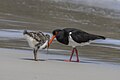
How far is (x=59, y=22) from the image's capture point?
57.6ft

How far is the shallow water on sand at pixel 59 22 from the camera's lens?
11.7 m

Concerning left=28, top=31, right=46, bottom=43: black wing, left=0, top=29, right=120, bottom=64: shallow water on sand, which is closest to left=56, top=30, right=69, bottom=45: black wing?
left=0, top=29, right=120, bottom=64: shallow water on sand

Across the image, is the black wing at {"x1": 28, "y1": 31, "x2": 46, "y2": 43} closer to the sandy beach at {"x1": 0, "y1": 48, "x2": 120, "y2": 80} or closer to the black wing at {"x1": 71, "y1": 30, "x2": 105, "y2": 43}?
the sandy beach at {"x1": 0, "y1": 48, "x2": 120, "y2": 80}

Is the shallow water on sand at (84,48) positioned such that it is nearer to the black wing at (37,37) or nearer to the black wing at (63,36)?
the black wing at (63,36)

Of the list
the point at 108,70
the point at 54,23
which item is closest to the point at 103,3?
the point at 54,23

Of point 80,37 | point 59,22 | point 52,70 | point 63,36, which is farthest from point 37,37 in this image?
point 59,22

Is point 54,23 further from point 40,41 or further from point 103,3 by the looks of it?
point 103,3

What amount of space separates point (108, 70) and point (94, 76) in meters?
0.96

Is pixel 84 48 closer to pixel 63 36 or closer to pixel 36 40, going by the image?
pixel 63 36

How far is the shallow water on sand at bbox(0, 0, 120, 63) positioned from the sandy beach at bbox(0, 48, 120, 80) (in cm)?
138

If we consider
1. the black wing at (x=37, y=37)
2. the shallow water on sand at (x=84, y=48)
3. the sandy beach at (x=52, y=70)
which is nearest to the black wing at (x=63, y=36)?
the shallow water on sand at (x=84, y=48)

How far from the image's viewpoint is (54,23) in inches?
676

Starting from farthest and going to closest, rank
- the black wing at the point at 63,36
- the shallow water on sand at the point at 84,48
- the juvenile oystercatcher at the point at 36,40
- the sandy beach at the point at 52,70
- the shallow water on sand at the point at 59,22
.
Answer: the shallow water on sand at the point at 59,22, the shallow water on sand at the point at 84,48, the black wing at the point at 63,36, the juvenile oystercatcher at the point at 36,40, the sandy beach at the point at 52,70

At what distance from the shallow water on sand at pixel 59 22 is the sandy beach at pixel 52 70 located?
1381 millimetres
